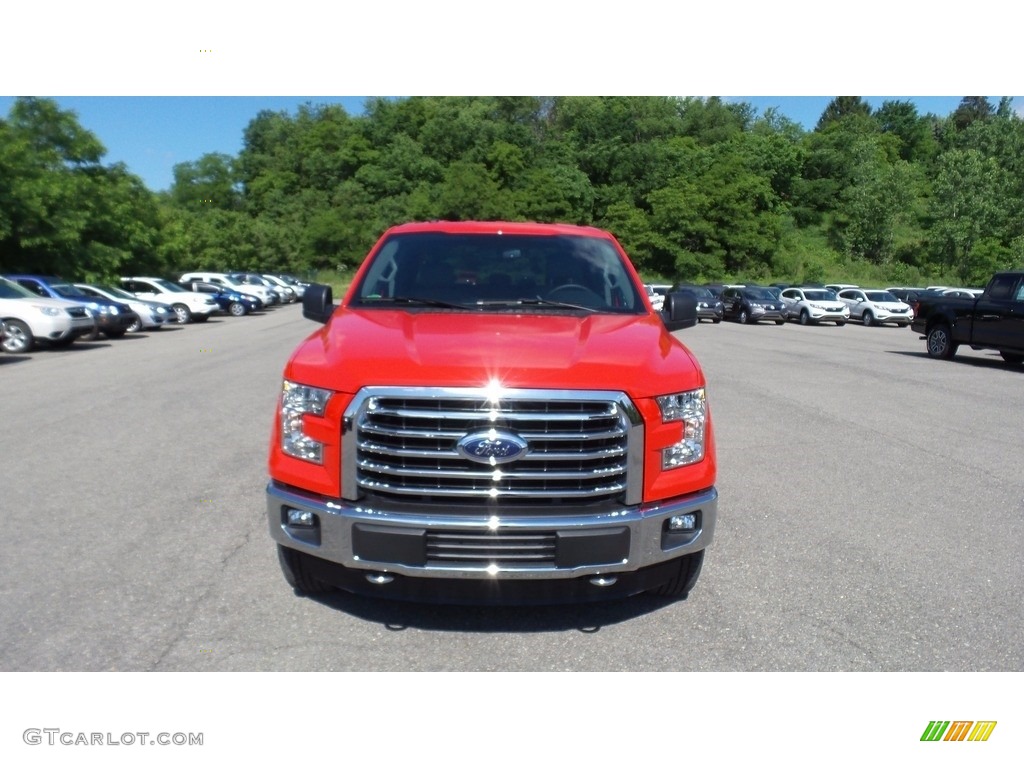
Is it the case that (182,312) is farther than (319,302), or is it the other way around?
(182,312)

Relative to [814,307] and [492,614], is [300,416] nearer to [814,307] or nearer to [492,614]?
[492,614]

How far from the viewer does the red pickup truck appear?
12.1ft

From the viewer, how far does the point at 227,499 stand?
20.8 ft

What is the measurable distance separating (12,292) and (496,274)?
59.6 feet

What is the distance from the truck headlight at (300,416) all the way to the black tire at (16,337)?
17.4 m

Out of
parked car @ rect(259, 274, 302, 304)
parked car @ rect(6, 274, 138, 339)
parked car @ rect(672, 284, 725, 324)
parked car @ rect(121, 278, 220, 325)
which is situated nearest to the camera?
parked car @ rect(6, 274, 138, 339)

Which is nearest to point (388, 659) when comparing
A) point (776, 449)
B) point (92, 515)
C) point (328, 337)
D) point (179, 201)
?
point (328, 337)

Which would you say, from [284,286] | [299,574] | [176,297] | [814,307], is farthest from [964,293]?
[284,286]

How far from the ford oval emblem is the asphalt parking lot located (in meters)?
0.87

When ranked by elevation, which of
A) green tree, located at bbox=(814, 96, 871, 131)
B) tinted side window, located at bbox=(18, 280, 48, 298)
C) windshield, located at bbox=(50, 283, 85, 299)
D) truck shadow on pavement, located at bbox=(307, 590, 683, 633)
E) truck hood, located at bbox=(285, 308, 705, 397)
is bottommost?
windshield, located at bbox=(50, 283, 85, 299)

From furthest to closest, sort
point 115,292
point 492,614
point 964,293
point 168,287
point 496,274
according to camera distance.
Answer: point 168,287 → point 964,293 → point 115,292 → point 496,274 → point 492,614

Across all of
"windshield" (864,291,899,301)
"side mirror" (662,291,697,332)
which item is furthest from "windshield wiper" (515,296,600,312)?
"windshield" (864,291,899,301)

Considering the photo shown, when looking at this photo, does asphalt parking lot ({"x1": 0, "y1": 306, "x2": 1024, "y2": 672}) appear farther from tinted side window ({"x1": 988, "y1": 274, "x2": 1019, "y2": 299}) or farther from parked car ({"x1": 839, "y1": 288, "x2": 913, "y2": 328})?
parked car ({"x1": 839, "y1": 288, "x2": 913, "y2": 328})

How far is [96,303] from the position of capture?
73.8 ft
